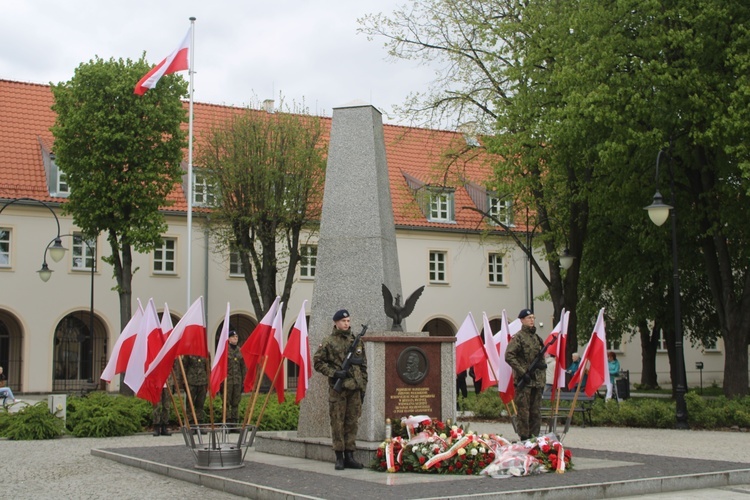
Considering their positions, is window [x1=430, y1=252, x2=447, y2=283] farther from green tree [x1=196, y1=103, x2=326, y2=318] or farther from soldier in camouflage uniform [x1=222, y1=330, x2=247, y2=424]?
soldier in camouflage uniform [x1=222, y1=330, x2=247, y2=424]

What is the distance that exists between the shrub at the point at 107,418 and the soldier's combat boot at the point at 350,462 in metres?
7.65

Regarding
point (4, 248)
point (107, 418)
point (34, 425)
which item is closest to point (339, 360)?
point (107, 418)

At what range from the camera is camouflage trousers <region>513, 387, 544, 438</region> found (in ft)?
43.8

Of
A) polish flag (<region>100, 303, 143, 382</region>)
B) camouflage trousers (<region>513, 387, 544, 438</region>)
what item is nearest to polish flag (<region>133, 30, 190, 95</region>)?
polish flag (<region>100, 303, 143, 382</region>)

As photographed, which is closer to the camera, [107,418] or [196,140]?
[107,418]

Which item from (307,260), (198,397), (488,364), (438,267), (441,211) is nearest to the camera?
(488,364)

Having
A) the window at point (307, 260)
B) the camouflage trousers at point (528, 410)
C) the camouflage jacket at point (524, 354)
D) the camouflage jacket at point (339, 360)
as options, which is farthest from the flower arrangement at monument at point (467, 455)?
the window at point (307, 260)

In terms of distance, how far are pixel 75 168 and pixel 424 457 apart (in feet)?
67.9

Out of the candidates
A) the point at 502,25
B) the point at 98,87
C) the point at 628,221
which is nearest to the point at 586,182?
the point at 628,221

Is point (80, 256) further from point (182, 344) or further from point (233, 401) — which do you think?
point (182, 344)

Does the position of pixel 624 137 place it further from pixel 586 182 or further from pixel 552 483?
pixel 552 483

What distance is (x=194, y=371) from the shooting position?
16.6m

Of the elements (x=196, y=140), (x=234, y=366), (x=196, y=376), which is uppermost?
(x=196, y=140)

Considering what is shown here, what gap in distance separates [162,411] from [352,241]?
6.40m
